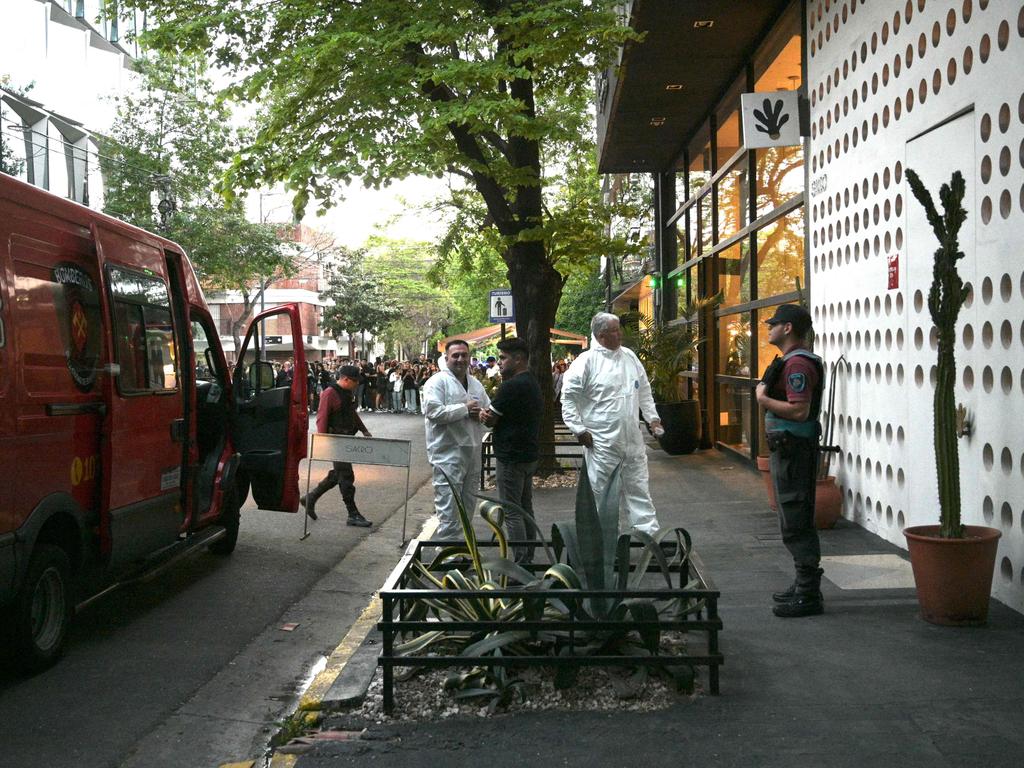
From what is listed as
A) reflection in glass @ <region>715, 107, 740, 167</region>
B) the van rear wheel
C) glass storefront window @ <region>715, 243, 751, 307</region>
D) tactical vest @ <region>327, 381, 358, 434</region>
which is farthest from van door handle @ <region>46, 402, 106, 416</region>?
reflection in glass @ <region>715, 107, 740, 167</region>

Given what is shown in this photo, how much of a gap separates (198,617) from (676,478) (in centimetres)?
823

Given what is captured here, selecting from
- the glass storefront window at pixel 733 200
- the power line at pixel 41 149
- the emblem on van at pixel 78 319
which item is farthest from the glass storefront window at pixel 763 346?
the power line at pixel 41 149

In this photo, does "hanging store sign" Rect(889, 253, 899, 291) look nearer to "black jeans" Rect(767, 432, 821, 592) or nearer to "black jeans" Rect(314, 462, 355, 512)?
"black jeans" Rect(767, 432, 821, 592)

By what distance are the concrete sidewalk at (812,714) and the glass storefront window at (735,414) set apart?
820cm

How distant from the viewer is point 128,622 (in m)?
7.21

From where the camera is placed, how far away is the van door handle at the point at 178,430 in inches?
315

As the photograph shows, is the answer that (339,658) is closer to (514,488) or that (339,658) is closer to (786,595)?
(514,488)

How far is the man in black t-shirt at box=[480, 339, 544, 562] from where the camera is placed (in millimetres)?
8023

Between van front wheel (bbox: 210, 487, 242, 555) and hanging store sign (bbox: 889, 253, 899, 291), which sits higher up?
hanging store sign (bbox: 889, 253, 899, 291)

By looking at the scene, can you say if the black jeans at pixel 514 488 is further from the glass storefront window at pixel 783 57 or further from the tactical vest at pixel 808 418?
the glass storefront window at pixel 783 57

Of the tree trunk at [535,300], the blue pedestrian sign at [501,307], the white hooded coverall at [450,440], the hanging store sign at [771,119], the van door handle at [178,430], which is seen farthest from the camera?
the blue pedestrian sign at [501,307]

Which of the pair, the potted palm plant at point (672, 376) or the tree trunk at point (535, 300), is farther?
the potted palm plant at point (672, 376)

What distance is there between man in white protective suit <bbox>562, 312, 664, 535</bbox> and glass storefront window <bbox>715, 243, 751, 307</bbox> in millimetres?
6315

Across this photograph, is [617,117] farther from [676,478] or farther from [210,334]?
[210,334]
